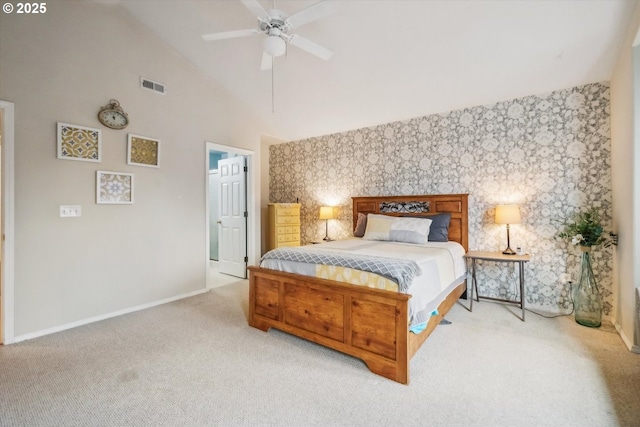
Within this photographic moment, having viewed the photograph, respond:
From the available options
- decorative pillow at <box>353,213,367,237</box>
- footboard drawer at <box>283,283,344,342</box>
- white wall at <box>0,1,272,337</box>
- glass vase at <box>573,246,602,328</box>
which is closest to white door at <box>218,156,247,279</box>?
white wall at <box>0,1,272,337</box>

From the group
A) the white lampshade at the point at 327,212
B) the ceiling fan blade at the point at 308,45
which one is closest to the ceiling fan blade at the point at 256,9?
the ceiling fan blade at the point at 308,45

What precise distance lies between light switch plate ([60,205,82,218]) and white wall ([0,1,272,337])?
0.14 ft

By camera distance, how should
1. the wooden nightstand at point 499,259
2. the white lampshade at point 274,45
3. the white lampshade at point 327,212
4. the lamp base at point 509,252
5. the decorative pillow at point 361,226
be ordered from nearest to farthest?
the white lampshade at point 274,45
the wooden nightstand at point 499,259
the lamp base at point 509,252
the decorative pillow at point 361,226
the white lampshade at point 327,212

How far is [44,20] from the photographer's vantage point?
2746mm

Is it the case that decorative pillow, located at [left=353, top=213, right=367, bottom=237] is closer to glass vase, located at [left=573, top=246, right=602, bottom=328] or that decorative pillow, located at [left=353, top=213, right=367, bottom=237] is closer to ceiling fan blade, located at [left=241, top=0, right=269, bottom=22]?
glass vase, located at [left=573, top=246, right=602, bottom=328]

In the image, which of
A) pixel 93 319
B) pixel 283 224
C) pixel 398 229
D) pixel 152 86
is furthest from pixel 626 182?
pixel 93 319

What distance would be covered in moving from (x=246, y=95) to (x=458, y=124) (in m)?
3.10

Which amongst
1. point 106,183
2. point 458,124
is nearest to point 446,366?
point 458,124

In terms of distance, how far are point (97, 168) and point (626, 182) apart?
16.7 ft

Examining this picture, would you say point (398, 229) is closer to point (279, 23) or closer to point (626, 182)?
point (626, 182)

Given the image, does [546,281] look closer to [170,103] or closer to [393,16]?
[393,16]

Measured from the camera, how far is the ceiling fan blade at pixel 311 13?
1.98 metres

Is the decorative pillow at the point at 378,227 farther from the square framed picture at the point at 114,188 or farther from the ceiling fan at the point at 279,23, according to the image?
the square framed picture at the point at 114,188

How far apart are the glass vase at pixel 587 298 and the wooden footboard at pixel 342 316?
4.32 feet
